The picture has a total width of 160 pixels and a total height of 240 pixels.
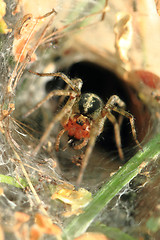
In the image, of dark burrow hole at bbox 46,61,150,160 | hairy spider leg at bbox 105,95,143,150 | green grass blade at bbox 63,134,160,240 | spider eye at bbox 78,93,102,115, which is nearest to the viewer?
green grass blade at bbox 63,134,160,240

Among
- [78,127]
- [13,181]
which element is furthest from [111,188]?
[13,181]

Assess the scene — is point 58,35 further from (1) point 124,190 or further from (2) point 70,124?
(1) point 124,190

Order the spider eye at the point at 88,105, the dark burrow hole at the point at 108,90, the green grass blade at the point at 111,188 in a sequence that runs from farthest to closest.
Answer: the dark burrow hole at the point at 108,90, the spider eye at the point at 88,105, the green grass blade at the point at 111,188

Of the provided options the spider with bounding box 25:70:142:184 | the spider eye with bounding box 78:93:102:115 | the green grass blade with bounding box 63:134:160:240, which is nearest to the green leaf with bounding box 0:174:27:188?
the spider with bounding box 25:70:142:184

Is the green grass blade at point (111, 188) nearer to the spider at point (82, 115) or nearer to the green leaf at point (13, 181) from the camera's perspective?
the spider at point (82, 115)

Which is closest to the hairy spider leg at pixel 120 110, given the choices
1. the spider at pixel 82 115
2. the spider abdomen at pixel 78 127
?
the spider at pixel 82 115

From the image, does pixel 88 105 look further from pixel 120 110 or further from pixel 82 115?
pixel 120 110

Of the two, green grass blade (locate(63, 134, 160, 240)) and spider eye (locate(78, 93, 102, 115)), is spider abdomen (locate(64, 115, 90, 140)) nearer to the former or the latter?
spider eye (locate(78, 93, 102, 115))
